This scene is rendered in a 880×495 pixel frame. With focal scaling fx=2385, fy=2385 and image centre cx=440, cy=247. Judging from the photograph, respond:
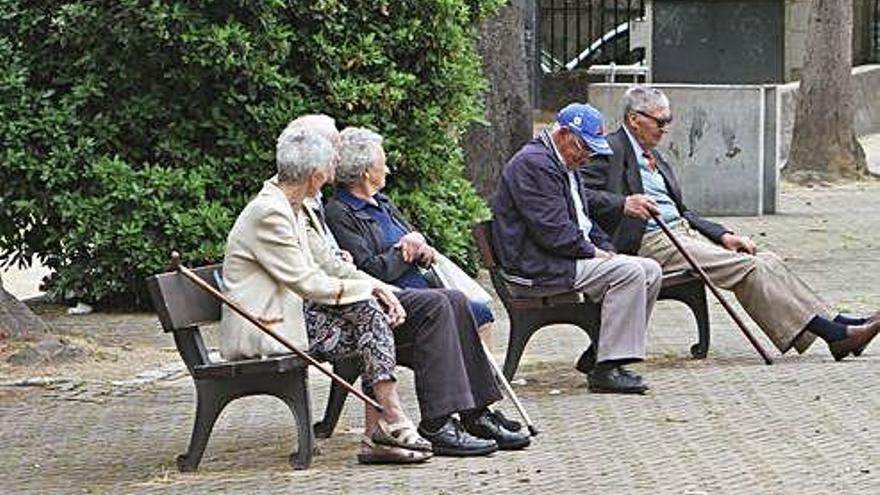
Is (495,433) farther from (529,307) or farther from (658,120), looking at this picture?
(658,120)

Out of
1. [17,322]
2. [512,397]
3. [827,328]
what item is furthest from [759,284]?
[17,322]

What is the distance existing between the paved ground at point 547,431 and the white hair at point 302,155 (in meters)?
1.11

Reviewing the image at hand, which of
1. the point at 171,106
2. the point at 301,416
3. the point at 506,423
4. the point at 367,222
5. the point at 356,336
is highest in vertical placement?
the point at 171,106

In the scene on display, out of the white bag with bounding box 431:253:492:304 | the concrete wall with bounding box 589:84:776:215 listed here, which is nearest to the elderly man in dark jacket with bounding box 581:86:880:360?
the white bag with bounding box 431:253:492:304

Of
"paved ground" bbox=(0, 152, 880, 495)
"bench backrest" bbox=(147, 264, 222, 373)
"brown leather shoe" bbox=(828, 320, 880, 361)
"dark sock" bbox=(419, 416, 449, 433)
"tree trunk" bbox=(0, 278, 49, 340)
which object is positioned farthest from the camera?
"tree trunk" bbox=(0, 278, 49, 340)

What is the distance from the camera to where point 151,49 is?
13.7m

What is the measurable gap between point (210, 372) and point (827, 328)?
374 centimetres

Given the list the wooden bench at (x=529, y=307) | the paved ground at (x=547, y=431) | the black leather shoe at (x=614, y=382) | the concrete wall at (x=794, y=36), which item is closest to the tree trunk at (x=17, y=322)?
the paved ground at (x=547, y=431)

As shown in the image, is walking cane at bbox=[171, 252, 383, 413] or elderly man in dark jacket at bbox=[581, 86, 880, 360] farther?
elderly man in dark jacket at bbox=[581, 86, 880, 360]

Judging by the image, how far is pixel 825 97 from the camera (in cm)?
2352

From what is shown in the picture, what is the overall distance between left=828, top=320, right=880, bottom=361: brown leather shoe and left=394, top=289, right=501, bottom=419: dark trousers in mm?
2886

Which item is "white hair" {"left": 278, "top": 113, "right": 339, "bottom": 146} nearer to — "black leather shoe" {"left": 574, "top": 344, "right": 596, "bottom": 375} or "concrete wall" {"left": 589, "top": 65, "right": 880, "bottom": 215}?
"black leather shoe" {"left": 574, "top": 344, "right": 596, "bottom": 375}

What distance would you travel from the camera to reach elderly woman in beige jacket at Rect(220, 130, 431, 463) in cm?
880

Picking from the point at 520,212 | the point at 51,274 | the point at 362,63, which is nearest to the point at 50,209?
the point at 51,274
